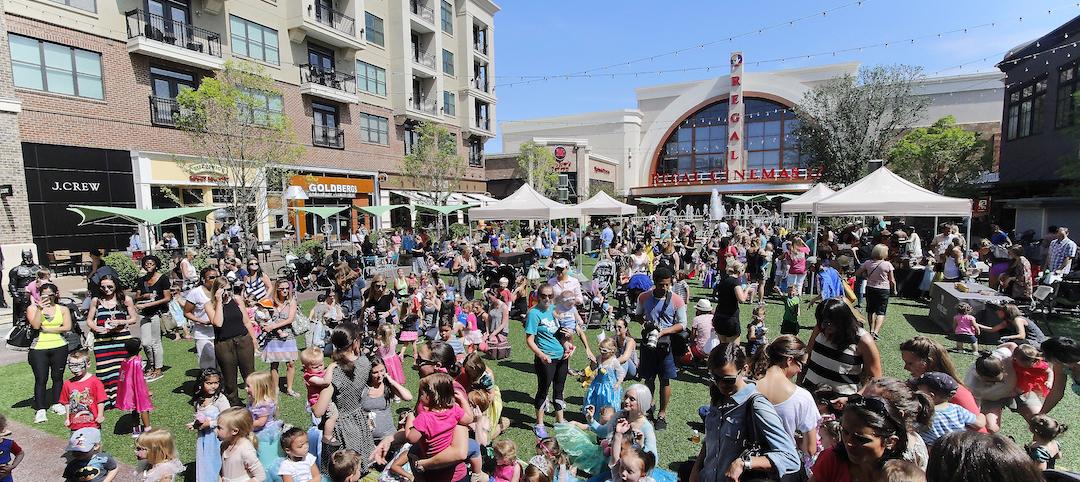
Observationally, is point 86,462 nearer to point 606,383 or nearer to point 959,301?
point 606,383

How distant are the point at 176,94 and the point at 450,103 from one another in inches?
682

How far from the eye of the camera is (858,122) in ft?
92.0

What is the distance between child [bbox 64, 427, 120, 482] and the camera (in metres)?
3.58

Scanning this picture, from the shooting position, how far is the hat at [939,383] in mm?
3072

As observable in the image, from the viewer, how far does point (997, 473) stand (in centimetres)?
163

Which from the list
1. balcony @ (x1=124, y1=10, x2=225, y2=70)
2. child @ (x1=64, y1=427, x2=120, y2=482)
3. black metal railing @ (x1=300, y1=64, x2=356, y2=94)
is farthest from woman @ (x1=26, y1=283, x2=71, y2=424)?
black metal railing @ (x1=300, y1=64, x2=356, y2=94)

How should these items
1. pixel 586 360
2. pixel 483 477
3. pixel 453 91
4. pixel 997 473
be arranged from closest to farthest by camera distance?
pixel 997 473 < pixel 483 477 < pixel 586 360 < pixel 453 91

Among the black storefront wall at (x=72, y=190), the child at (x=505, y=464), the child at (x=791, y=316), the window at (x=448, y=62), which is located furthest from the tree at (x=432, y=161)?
the child at (x=505, y=464)

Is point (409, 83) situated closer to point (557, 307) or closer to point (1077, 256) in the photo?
point (557, 307)

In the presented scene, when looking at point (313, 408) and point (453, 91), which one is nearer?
point (313, 408)

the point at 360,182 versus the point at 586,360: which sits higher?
the point at 360,182

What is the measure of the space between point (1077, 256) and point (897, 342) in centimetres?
677

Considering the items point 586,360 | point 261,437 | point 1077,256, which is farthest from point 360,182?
point 1077,256

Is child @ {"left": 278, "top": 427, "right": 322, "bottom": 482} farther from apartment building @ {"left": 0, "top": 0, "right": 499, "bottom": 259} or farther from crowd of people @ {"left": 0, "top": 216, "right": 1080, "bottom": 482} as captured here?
apartment building @ {"left": 0, "top": 0, "right": 499, "bottom": 259}
